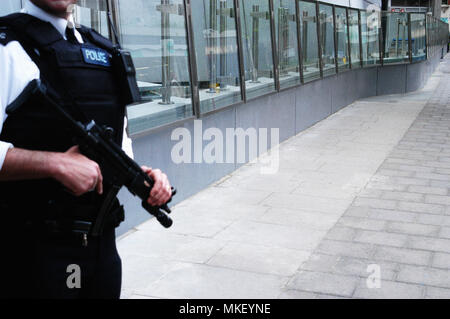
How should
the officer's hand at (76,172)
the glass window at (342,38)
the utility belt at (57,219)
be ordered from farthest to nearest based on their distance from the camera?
the glass window at (342,38)
the utility belt at (57,219)
the officer's hand at (76,172)

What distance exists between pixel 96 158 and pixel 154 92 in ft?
13.3

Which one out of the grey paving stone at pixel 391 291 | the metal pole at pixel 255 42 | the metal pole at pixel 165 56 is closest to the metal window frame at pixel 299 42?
the metal pole at pixel 255 42

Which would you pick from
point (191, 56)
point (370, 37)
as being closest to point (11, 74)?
point (191, 56)

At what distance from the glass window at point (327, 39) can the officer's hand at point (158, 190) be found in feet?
33.6

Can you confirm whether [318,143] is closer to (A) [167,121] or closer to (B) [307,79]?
(B) [307,79]

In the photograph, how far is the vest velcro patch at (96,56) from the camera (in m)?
1.89

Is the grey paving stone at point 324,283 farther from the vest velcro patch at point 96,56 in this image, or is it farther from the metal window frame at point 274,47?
the metal window frame at point 274,47

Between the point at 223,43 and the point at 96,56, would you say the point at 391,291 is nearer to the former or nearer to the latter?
the point at 96,56

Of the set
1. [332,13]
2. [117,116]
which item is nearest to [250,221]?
[117,116]

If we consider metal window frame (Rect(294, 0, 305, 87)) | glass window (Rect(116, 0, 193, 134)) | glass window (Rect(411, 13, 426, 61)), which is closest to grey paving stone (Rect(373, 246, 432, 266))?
glass window (Rect(116, 0, 193, 134))

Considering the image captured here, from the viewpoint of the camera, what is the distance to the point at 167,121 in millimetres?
5688

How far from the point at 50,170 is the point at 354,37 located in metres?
14.3

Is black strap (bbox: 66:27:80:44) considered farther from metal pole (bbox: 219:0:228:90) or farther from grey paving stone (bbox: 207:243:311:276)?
metal pole (bbox: 219:0:228:90)
